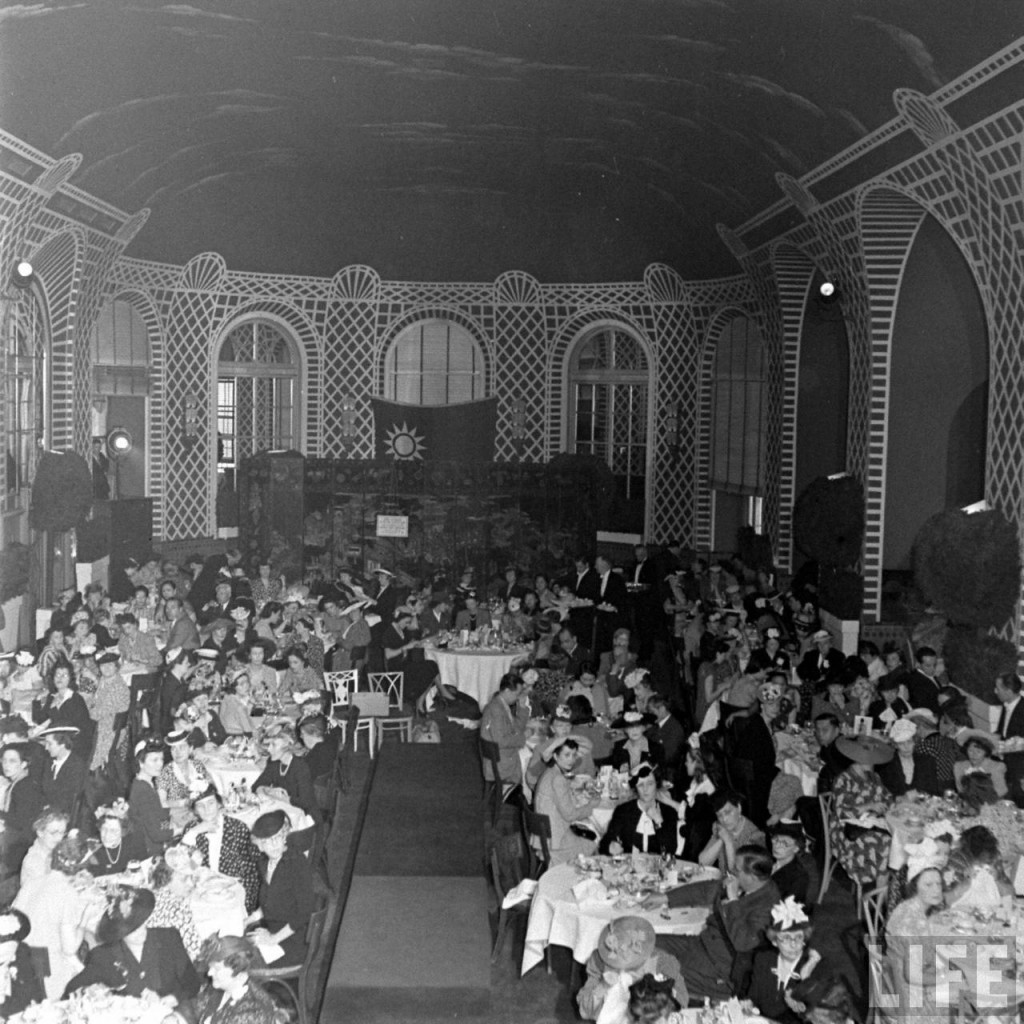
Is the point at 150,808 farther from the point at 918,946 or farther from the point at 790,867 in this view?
the point at 918,946

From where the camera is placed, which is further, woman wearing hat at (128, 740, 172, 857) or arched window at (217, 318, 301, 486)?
arched window at (217, 318, 301, 486)

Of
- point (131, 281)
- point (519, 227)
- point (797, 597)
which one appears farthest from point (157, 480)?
point (797, 597)

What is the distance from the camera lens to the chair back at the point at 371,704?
43.4 ft

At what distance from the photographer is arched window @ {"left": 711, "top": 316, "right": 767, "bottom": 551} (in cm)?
2166

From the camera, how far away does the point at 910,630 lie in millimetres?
15688

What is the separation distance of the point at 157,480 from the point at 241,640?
29.7 ft

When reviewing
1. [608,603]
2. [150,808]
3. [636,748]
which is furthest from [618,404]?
[150,808]

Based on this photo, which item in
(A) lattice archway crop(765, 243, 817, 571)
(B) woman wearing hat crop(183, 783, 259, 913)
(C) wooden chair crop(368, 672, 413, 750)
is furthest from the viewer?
(A) lattice archway crop(765, 243, 817, 571)

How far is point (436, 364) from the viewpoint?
2391cm

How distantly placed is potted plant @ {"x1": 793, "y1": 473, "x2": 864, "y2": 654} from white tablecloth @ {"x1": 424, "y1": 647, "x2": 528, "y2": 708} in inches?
144

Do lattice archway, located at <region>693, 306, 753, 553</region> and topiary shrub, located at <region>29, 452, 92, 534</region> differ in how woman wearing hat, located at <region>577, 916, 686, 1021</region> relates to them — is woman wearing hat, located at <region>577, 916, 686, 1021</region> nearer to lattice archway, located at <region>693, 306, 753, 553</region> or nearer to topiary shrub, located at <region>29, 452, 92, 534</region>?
topiary shrub, located at <region>29, 452, 92, 534</region>

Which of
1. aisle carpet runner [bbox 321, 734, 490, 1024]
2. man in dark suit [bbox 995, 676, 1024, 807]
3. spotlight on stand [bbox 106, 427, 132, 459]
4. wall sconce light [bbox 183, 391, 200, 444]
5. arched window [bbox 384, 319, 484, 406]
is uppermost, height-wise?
arched window [bbox 384, 319, 484, 406]

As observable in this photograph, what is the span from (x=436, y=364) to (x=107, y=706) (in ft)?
45.0

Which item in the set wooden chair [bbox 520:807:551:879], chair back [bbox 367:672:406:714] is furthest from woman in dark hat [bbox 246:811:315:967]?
chair back [bbox 367:672:406:714]
